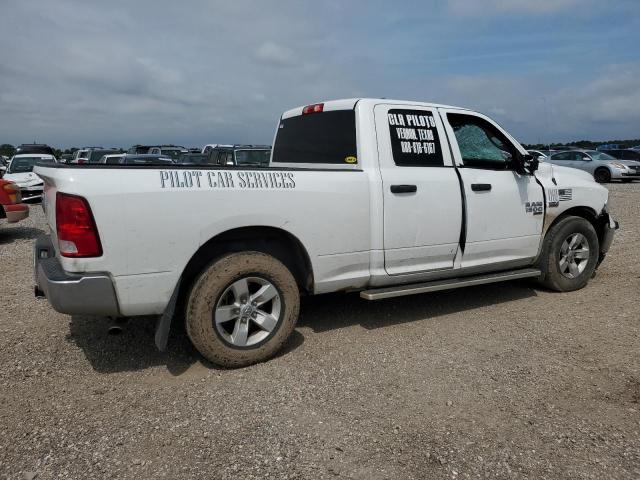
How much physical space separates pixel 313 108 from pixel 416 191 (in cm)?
137

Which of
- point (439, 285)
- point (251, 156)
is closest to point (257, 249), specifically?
point (439, 285)

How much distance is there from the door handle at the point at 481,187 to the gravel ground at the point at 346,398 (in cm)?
122

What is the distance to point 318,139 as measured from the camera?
4711mm

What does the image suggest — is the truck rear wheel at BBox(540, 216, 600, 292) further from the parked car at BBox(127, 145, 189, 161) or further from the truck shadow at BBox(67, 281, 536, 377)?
the parked car at BBox(127, 145, 189, 161)

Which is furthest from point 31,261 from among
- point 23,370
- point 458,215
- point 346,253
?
point 458,215

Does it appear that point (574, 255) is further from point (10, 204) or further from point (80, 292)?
point (10, 204)

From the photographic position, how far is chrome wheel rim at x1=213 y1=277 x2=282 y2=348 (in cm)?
358

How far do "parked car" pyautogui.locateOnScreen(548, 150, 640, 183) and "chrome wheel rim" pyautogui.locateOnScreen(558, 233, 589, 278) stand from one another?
58.1 ft

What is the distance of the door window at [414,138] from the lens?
4.27 meters

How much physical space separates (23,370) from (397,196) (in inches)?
123

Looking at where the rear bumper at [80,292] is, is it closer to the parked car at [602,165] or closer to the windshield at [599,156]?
the parked car at [602,165]

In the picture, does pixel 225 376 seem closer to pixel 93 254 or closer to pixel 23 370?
pixel 93 254

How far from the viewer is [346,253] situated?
3.99 meters

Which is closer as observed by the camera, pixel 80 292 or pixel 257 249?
pixel 80 292
